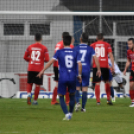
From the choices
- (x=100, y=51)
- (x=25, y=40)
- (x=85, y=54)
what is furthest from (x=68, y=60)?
(x=25, y=40)

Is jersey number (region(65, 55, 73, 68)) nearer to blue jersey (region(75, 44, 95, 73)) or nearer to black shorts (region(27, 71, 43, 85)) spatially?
blue jersey (region(75, 44, 95, 73))

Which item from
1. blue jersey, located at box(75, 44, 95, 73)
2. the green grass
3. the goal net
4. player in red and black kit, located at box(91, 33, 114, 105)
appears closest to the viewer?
the green grass

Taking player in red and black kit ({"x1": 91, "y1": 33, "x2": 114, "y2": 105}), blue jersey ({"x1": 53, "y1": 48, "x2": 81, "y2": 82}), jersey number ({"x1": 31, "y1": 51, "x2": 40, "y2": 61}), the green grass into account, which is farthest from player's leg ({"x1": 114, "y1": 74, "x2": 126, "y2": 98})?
blue jersey ({"x1": 53, "y1": 48, "x2": 81, "y2": 82})

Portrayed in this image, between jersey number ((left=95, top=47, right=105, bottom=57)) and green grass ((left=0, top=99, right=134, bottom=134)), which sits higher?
jersey number ((left=95, top=47, right=105, bottom=57))

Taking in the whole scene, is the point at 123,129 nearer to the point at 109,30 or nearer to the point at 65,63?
the point at 65,63

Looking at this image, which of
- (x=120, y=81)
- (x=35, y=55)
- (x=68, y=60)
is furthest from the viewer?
(x=120, y=81)

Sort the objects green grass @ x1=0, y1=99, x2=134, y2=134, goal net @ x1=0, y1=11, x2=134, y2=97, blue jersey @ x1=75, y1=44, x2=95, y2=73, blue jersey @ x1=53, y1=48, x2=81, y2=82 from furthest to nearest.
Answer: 1. goal net @ x1=0, y1=11, x2=134, y2=97
2. blue jersey @ x1=75, y1=44, x2=95, y2=73
3. blue jersey @ x1=53, y1=48, x2=81, y2=82
4. green grass @ x1=0, y1=99, x2=134, y2=134

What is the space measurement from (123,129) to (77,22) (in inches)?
423

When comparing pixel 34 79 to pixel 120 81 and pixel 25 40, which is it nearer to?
pixel 120 81

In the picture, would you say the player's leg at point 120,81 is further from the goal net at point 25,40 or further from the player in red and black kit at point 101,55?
the player in red and black kit at point 101,55

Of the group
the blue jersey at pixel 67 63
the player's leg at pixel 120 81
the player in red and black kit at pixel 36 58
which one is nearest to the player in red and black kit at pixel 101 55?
the player in red and black kit at pixel 36 58

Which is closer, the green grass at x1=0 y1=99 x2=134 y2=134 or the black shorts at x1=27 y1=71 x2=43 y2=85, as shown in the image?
the green grass at x1=0 y1=99 x2=134 y2=134

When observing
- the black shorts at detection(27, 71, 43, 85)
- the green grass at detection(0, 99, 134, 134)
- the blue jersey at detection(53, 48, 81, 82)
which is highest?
the blue jersey at detection(53, 48, 81, 82)

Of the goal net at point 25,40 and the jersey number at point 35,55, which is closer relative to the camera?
the jersey number at point 35,55
